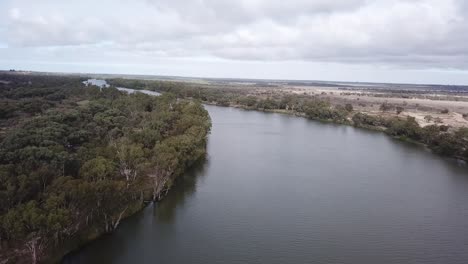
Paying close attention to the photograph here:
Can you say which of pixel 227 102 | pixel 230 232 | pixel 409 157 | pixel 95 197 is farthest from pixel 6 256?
pixel 227 102

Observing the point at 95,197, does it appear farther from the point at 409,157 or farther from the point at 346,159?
the point at 409,157

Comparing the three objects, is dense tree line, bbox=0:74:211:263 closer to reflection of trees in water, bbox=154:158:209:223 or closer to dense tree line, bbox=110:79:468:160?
reflection of trees in water, bbox=154:158:209:223

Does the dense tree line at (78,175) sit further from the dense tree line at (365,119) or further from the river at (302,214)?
Answer: the dense tree line at (365,119)

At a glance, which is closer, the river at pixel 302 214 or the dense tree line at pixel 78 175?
the dense tree line at pixel 78 175

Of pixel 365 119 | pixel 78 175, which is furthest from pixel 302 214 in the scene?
→ pixel 365 119

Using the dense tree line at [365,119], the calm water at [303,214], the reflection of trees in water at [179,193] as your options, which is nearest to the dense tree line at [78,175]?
the reflection of trees in water at [179,193]

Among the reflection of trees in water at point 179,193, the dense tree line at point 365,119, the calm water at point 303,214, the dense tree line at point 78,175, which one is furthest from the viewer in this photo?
the dense tree line at point 365,119
